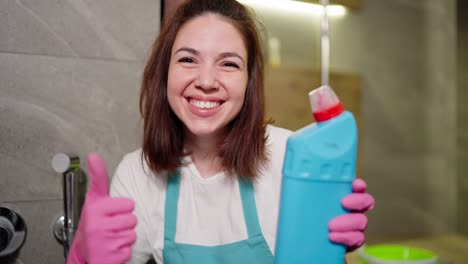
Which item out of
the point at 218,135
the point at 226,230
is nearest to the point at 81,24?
the point at 218,135

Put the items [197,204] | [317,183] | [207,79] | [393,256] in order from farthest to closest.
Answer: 1. [393,256]
2. [197,204]
3. [207,79]
4. [317,183]

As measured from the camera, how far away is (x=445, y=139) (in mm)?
1587

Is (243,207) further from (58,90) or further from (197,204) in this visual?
(58,90)

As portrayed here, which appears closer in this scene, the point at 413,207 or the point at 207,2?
the point at 207,2

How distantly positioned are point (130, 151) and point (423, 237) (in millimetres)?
1288

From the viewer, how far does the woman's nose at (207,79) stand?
57 cm

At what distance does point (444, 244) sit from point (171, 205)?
1.23 metres

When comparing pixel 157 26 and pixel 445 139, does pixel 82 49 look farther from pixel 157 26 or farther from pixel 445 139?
pixel 445 139

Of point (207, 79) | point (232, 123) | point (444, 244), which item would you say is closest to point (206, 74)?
point (207, 79)

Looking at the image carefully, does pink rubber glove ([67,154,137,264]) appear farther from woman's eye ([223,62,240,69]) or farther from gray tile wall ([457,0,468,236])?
gray tile wall ([457,0,468,236])

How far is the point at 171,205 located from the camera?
26.2 inches

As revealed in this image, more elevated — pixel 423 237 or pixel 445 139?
pixel 445 139

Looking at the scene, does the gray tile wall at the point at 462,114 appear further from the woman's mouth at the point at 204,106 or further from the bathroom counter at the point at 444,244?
the woman's mouth at the point at 204,106

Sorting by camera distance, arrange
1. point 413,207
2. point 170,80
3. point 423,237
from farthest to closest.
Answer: point 413,207 → point 423,237 → point 170,80
